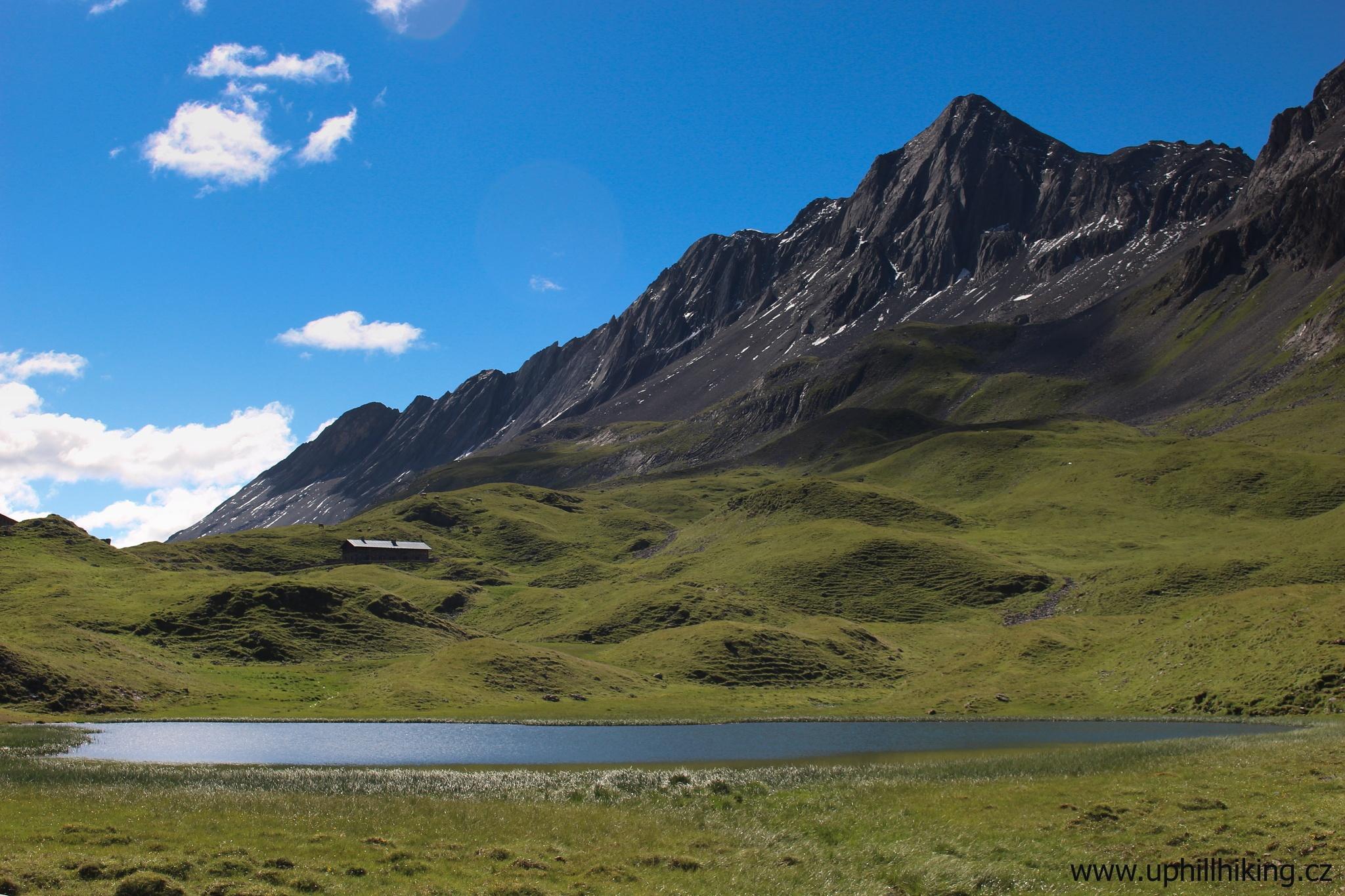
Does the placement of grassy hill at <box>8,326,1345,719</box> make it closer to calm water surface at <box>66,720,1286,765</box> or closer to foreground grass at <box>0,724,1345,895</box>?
calm water surface at <box>66,720,1286,765</box>

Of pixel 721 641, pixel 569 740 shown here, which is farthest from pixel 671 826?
pixel 721 641

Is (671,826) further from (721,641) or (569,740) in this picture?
(721,641)

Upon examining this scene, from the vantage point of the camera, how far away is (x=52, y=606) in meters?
136

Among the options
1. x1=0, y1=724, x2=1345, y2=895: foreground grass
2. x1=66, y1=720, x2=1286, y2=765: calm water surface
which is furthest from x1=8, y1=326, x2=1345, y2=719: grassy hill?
x1=0, y1=724, x2=1345, y2=895: foreground grass

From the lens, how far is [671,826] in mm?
38531

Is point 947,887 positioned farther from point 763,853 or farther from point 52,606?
point 52,606

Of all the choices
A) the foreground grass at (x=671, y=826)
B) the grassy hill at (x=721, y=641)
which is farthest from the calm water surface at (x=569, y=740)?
the foreground grass at (x=671, y=826)

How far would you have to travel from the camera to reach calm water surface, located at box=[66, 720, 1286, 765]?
65625 mm

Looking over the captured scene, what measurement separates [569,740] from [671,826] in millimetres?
41950

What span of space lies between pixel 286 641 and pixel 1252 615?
115m

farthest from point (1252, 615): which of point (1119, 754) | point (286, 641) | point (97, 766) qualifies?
point (286, 641)

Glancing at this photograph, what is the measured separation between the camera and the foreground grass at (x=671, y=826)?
28375 mm

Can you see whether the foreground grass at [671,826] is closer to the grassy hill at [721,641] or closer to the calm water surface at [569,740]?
the calm water surface at [569,740]

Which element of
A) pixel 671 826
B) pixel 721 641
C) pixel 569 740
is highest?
pixel 721 641
